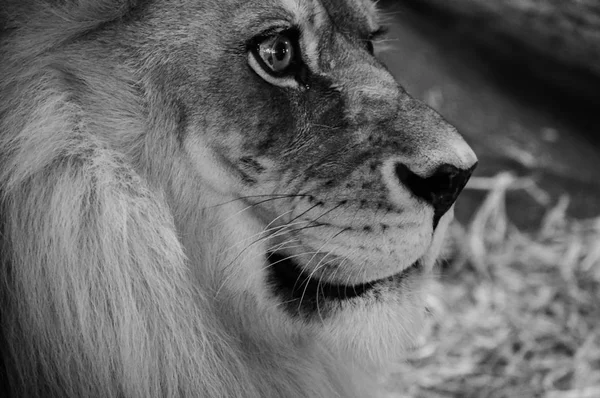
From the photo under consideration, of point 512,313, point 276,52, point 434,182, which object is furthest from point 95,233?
point 512,313

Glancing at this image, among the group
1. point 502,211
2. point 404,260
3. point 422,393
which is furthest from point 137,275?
point 502,211

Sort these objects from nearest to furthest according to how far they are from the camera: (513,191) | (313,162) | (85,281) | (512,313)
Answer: (85,281), (313,162), (512,313), (513,191)

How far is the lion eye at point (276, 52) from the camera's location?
2162 mm

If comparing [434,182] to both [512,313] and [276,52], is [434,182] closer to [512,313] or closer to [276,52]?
[276,52]

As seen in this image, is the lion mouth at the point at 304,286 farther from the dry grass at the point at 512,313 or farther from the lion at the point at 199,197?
the dry grass at the point at 512,313

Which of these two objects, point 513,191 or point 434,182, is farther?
point 513,191

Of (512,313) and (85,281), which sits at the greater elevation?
(85,281)

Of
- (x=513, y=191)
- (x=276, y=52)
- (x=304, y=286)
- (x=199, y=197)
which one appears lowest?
(x=513, y=191)

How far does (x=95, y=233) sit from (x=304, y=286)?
1.74 feet

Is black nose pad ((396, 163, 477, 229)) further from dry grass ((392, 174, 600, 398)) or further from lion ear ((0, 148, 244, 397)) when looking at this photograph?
dry grass ((392, 174, 600, 398))

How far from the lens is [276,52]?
7.14 ft

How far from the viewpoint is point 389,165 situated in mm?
2078

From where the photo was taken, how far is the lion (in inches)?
79.3

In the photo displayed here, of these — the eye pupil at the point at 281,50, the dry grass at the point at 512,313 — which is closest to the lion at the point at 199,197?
the eye pupil at the point at 281,50
